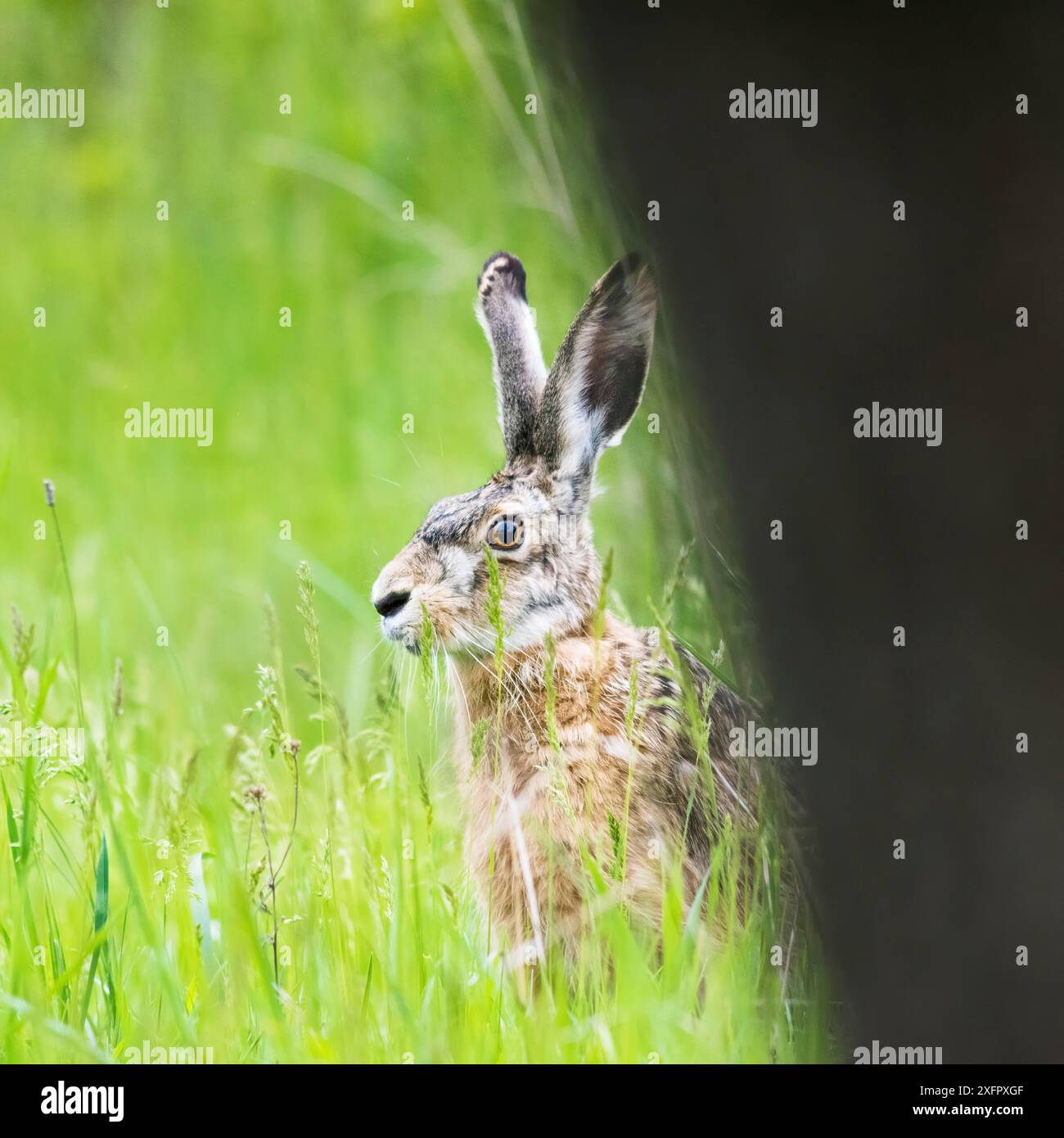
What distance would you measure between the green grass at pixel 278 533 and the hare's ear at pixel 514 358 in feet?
0.29

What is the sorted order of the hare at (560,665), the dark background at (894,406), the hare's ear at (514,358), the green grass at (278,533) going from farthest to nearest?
the hare's ear at (514,358) → the hare at (560,665) → the green grass at (278,533) → the dark background at (894,406)

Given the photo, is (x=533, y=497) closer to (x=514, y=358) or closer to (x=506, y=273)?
(x=514, y=358)

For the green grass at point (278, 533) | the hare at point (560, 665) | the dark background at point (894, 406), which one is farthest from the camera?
the hare at point (560, 665)

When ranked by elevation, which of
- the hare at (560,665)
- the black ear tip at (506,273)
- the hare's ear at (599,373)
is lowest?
the hare at (560,665)

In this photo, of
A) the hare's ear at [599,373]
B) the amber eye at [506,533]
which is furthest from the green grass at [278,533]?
the amber eye at [506,533]

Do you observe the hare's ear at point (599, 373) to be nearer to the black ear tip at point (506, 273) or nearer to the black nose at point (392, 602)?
the black ear tip at point (506, 273)

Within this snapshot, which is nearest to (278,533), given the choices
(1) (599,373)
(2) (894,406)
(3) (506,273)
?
(3) (506,273)

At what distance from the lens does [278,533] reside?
308cm

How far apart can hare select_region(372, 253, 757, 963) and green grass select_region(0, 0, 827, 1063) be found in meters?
0.08

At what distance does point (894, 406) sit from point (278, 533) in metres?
1.52

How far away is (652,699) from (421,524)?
1.84 feet

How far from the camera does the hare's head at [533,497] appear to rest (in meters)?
2.40

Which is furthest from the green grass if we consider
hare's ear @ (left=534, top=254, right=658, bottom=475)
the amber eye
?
the amber eye

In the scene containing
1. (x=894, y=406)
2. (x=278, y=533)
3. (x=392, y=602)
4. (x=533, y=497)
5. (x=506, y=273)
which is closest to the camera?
(x=894, y=406)
